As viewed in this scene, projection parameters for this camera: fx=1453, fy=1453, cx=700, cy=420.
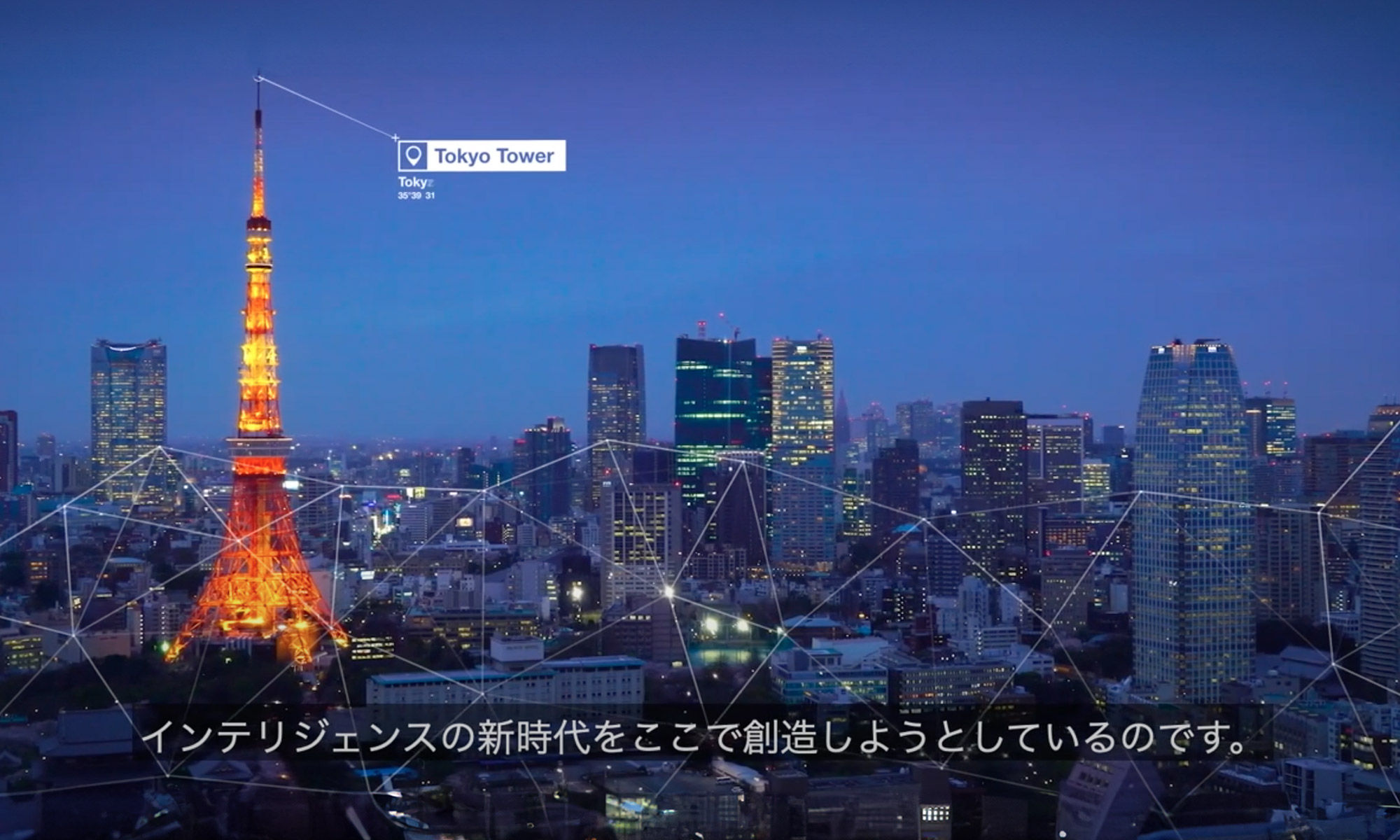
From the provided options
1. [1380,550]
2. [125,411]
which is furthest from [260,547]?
[1380,550]

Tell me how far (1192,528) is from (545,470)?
219 centimetres

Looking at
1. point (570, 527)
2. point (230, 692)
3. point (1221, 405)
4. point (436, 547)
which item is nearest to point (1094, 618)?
point (1221, 405)

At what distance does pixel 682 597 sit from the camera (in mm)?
4816

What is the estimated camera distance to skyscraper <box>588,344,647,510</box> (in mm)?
4926

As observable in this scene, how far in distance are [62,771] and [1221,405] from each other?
387 cm

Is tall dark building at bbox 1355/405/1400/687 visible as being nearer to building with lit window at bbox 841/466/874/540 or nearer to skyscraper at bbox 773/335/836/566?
building with lit window at bbox 841/466/874/540

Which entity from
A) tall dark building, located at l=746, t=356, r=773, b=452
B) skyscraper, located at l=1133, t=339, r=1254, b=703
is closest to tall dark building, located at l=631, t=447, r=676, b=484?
tall dark building, located at l=746, t=356, r=773, b=452

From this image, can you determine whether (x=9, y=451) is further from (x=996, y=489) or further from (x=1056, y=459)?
(x=1056, y=459)

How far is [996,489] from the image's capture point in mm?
5586

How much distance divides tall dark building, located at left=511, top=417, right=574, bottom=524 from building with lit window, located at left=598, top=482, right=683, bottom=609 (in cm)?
17

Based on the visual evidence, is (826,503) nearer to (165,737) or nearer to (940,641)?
(940,641)

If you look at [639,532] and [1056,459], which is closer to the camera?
[639,532]

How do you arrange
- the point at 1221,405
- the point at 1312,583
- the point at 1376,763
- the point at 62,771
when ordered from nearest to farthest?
1. the point at 62,771
2. the point at 1376,763
3. the point at 1312,583
4. the point at 1221,405

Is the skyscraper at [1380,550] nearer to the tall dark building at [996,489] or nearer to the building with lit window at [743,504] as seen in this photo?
the tall dark building at [996,489]
